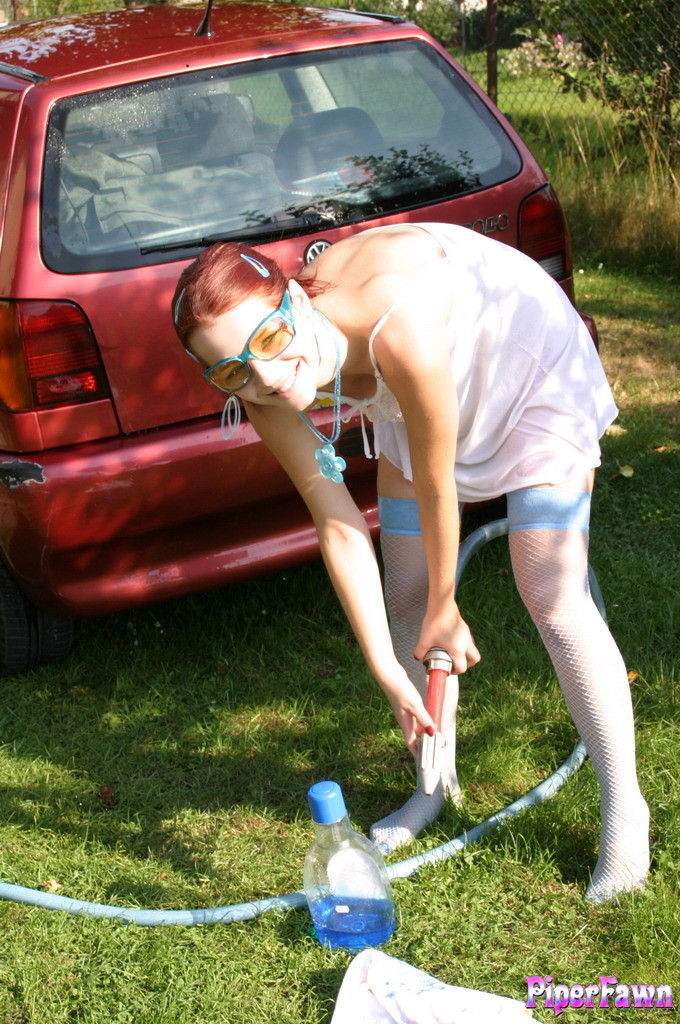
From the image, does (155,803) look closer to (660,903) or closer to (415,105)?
(660,903)

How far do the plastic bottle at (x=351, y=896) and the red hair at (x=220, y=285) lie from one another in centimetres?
120

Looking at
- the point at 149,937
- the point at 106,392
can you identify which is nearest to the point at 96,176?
the point at 106,392

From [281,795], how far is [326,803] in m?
0.80

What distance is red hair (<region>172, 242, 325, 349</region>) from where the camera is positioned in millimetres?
2014

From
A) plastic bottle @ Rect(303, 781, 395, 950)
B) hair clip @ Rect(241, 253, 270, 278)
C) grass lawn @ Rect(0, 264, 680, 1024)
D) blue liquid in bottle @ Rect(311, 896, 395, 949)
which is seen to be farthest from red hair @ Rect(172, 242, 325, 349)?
grass lawn @ Rect(0, 264, 680, 1024)

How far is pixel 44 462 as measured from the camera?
3.07 meters

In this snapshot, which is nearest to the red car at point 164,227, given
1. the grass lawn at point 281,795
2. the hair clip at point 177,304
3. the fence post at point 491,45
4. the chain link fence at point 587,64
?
the grass lawn at point 281,795

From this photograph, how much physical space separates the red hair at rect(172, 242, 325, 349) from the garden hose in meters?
1.38

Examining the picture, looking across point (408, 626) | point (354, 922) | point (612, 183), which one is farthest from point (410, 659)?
point (612, 183)

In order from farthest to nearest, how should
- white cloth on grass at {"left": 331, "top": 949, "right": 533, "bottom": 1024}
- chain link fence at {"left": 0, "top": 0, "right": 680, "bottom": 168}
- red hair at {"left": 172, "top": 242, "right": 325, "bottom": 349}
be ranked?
chain link fence at {"left": 0, "top": 0, "right": 680, "bottom": 168} → white cloth on grass at {"left": 331, "top": 949, "right": 533, "bottom": 1024} → red hair at {"left": 172, "top": 242, "right": 325, "bottom": 349}

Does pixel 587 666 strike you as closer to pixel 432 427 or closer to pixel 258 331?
pixel 432 427

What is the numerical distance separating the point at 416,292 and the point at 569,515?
2.03 ft

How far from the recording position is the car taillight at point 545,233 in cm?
362

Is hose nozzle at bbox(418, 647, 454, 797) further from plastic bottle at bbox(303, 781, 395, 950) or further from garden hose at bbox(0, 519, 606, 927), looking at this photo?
garden hose at bbox(0, 519, 606, 927)
